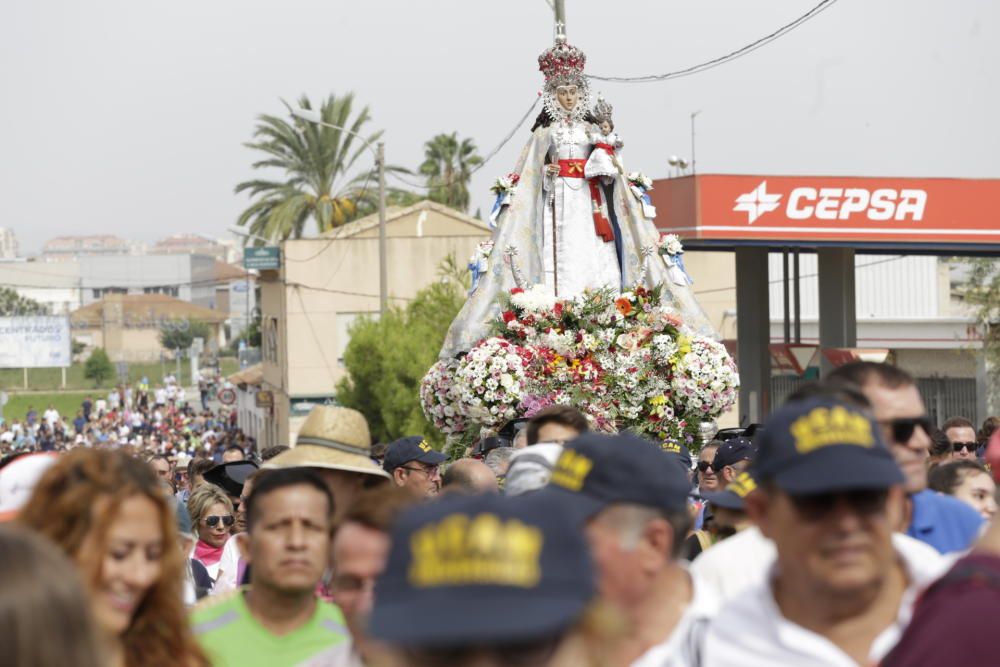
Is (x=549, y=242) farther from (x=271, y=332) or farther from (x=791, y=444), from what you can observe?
(x=271, y=332)

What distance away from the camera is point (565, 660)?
7.55ft

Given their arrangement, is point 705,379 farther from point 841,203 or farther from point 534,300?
point 841,203

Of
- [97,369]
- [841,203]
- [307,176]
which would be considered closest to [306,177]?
[307,176]

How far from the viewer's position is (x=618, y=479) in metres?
3.83

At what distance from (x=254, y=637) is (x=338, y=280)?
1726 inches

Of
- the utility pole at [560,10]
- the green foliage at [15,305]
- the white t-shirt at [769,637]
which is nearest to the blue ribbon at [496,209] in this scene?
the utility pole at [560,10]

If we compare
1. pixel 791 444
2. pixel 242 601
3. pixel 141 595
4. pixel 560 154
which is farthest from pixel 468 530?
pixel 560 154

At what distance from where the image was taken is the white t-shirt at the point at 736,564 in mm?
4602

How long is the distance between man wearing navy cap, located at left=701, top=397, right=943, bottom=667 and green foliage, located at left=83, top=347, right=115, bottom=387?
125 metres

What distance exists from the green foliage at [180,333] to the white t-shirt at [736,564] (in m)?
132

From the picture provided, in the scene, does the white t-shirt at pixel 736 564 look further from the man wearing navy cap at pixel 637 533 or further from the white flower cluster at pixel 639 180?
the white flower cluster at pixel 639 180

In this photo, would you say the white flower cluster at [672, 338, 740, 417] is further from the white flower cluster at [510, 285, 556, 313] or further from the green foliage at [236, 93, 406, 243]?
the green foliage at [236, 93, 406, 243]

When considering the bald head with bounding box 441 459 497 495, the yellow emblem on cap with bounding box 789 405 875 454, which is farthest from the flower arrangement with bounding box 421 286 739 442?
the yellow emblem on cap with bounding box 789 405 875 454

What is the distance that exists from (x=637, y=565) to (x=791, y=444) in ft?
1.56
